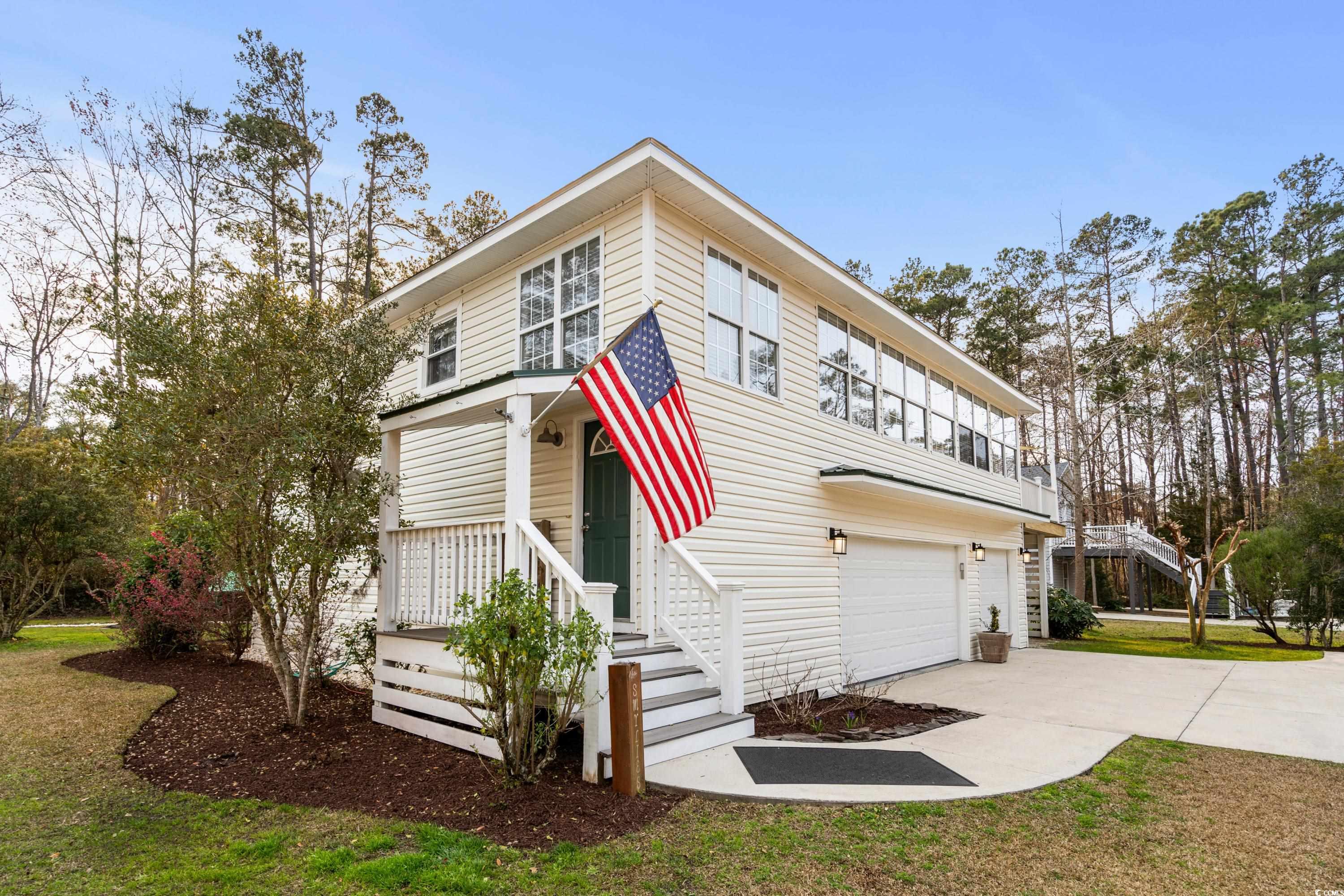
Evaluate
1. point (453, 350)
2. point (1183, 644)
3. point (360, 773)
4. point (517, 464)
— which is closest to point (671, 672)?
point (517, 464)

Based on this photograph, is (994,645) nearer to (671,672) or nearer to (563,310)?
(671,672)

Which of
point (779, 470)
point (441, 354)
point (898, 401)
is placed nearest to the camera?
point (779, 470)

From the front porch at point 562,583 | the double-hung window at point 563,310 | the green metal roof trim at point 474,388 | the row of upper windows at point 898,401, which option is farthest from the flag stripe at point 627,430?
the row of upper windows at point 898,401

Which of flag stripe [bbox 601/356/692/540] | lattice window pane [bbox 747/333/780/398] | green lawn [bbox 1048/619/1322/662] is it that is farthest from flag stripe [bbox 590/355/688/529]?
green lawn [bbox 1048/619/1322/662]

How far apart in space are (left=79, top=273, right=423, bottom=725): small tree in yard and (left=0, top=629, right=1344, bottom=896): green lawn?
174 cm

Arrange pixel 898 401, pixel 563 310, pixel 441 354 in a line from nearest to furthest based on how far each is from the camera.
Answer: pixel 563 310 < pixel 441 354 < pixel 898 401

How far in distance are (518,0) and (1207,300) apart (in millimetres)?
28225

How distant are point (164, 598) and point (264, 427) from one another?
5.60 metres

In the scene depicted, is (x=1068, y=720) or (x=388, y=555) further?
(x=1068, y=720)

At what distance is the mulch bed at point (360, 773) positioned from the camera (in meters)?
4.10

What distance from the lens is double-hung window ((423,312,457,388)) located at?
8961 millimetres

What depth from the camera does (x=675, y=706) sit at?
5465 mm

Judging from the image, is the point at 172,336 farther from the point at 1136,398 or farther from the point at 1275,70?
the point at 1136,398

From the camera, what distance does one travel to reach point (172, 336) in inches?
216
